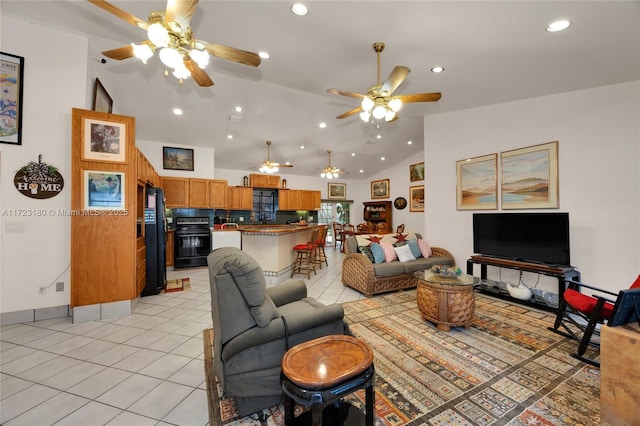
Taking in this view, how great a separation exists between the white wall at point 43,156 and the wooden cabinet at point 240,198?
4.26 meters

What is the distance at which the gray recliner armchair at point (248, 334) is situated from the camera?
153 cm

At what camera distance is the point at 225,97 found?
4.48 meters

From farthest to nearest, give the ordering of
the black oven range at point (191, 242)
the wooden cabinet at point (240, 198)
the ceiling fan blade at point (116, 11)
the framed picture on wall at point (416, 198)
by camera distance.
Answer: the framed picture on wall at point (416, 198)
the wooden cabinet at point (240, 198)
the black oven range at point (191, 242)
the ceiling fan blade at point (116, 11)

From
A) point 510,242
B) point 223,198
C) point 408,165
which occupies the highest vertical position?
point 408,165

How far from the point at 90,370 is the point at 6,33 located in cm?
392

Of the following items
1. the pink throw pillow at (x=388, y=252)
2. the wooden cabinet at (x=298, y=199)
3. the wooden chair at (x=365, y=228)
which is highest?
the wooden cabinet at (x=298, y=199)

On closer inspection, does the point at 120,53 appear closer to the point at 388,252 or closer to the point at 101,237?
the point at 101,237

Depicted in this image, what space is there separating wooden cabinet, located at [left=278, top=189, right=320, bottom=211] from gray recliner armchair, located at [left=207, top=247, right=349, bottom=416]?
6859 millimetres

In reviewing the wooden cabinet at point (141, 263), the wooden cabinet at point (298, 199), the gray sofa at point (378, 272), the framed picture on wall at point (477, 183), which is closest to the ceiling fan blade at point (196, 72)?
the wooden cabinet at point (141, 263)

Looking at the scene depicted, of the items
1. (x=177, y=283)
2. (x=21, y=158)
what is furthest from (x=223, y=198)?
(x=21, y=158)

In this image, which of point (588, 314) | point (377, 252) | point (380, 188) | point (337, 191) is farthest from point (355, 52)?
point (337, 191)

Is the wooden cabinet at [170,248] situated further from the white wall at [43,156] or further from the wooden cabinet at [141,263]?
the white wall at [43,156]

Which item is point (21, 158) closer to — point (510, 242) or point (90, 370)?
point (90, 370)

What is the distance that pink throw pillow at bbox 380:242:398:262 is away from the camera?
4.37 meters
